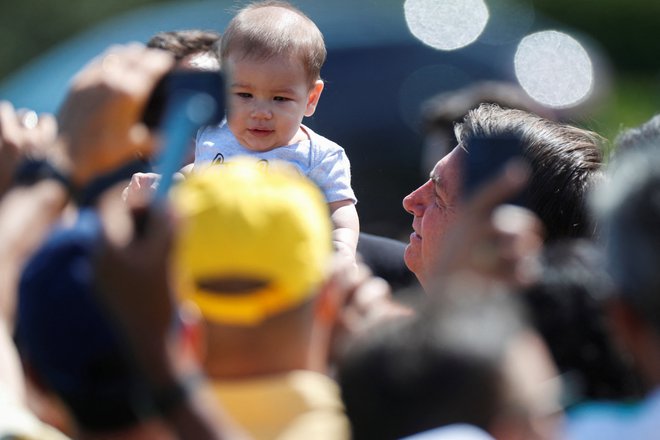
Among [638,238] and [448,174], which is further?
[448,174]

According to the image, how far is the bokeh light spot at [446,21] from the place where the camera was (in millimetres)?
10381

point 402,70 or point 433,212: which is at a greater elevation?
point 433,212

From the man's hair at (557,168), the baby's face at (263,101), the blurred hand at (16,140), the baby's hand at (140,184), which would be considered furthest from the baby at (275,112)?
the blurred hand at (16,140)

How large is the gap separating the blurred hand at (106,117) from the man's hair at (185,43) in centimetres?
220

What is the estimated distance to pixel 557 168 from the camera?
4.04 metres

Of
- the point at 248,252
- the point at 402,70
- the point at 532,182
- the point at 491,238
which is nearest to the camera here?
the point at 491,238

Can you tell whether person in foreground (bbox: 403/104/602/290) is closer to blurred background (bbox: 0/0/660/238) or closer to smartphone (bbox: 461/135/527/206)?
smartphone (bbox: 461/135/527/206)

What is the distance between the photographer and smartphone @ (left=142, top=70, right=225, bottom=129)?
2455 mm

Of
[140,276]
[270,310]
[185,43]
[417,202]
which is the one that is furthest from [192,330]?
[185,43]

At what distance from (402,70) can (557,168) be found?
5.93 metres

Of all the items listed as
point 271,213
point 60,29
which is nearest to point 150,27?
point 60,29

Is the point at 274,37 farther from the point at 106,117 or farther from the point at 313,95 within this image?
the point at 106,117

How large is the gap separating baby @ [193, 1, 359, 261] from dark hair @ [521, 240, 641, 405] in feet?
5.03

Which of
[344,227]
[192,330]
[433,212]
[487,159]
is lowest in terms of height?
[344,227]
